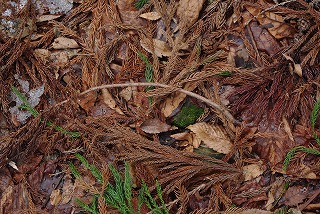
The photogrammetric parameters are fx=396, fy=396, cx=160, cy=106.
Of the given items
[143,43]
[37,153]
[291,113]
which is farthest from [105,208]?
[291,113]

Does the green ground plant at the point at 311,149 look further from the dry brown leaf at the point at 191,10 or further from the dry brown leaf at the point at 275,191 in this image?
the dry brown leaf at the point at 191,10

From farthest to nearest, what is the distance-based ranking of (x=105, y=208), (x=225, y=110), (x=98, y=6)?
(x=98, y=6) → (x=225, y=110) → (x=105, y=208)

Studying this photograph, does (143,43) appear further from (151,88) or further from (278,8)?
(278,8)

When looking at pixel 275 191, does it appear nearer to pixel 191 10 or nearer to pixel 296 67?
pixel 296 67

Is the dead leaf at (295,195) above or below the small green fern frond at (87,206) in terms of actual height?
below

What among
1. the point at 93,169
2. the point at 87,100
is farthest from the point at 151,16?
the point at 93,169

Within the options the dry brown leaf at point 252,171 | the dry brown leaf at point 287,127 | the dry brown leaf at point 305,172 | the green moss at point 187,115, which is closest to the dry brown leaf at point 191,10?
the green moss at point 187,115
